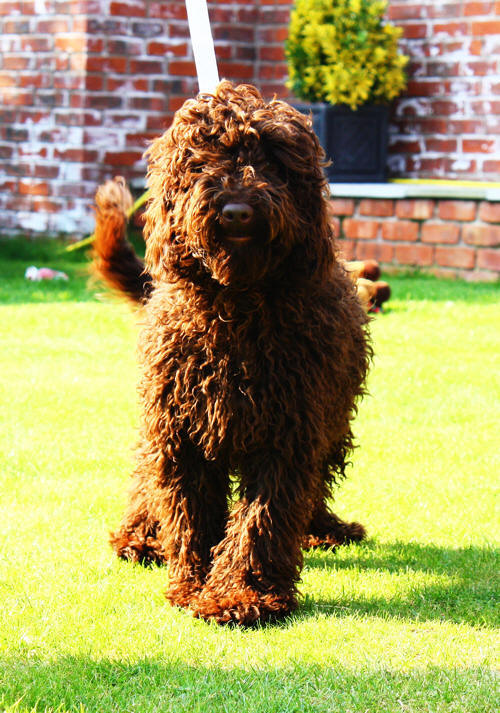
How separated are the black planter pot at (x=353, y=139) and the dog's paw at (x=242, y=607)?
7470mm

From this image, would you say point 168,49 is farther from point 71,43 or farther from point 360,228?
point 360,228

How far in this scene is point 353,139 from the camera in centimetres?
1054

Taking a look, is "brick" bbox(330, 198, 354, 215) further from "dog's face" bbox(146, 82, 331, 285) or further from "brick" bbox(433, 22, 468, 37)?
"dog's face" bbox(146, 82, 331, 285)

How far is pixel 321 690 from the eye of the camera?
286cm

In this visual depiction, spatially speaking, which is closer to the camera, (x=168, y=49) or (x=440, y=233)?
(x=440, y=233)

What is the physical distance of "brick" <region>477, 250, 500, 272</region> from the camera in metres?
9.92

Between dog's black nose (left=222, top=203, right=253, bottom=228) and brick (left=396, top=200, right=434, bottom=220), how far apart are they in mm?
7313

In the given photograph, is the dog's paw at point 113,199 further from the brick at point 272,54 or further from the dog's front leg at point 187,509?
the brick at point 272,54

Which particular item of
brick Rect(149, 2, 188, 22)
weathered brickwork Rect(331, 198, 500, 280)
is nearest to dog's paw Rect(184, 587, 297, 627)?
weathered brickwork Rect(331, 198, 500, 280)

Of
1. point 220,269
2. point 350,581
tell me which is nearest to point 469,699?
point 350,581

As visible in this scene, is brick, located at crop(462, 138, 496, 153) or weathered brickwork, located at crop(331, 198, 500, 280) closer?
weathered brickwork, located at crop(331, 198, 500, 280)

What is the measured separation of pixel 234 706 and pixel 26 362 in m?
4.63

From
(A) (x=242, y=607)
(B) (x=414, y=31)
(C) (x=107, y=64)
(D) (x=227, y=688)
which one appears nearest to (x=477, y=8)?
(B) (x=414, y=31)

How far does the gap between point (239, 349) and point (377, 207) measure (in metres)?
7.25
